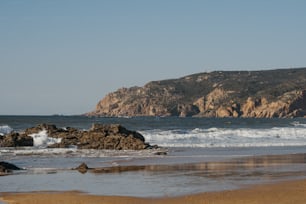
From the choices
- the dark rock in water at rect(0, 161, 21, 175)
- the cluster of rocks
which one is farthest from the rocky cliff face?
the dark rock in water at rect(0, 161, 21, 175)

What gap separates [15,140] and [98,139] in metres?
6.33

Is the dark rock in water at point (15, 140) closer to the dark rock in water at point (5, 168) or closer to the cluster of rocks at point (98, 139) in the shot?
the cluster of rocks at point (98, 139)

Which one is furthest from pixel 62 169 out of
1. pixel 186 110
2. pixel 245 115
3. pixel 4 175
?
pixel 186 110

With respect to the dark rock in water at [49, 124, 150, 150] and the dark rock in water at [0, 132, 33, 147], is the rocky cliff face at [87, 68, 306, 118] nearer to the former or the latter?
the dark rock in water at [49, 124, 150, 150]

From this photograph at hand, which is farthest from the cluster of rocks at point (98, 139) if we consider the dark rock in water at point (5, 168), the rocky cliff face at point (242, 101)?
the rocky cliff face at point (242, 101)

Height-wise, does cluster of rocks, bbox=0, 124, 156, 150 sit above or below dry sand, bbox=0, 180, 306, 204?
above

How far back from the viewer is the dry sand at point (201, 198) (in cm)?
1424

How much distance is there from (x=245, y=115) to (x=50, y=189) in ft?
513

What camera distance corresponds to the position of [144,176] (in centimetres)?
1992

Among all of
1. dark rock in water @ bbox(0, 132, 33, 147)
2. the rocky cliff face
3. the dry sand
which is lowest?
the dry sand

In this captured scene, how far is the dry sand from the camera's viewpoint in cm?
1424

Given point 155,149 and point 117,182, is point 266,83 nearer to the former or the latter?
point 155,149

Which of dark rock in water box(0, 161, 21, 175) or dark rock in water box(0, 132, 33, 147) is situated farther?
dark rock in water box(0, 132, 33, 147)

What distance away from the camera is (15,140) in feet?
136
